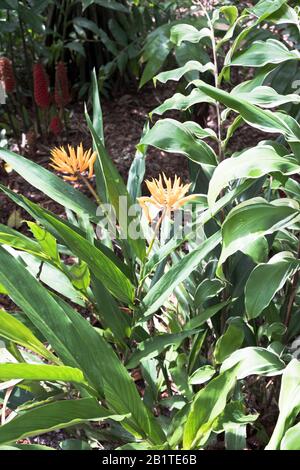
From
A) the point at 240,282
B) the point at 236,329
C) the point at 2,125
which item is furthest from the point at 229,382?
the point at 2,125

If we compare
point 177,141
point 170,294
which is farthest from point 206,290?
point 177,141

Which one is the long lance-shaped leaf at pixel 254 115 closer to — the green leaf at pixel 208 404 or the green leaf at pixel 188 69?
the green leaf at pixel 188 69

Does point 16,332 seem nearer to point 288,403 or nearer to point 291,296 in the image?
point 288,403

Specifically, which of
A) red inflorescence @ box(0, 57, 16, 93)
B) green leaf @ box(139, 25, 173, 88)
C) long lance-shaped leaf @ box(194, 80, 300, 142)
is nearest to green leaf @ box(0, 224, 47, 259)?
long lance-shaped leaf @ box(194, 80, 300, 142)

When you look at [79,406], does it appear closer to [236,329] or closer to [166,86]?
[236,329]

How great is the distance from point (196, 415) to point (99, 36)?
1859 mm

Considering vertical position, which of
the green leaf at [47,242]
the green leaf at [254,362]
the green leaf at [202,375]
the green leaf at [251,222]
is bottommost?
the green leaf at [202,375]

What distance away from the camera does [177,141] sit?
4.29 feet

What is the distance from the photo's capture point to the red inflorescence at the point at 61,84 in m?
2.40

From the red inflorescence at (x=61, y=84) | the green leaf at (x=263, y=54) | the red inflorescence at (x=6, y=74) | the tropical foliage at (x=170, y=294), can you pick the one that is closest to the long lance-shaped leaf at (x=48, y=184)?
the tropical foliage at (x=170, y=294)

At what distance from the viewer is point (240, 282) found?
4.62 feet

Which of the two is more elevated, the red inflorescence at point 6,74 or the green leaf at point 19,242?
the red inflorescence at point 6,74

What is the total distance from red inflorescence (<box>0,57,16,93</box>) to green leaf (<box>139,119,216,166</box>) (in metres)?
1.13

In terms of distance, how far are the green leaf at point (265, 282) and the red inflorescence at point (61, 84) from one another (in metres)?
1.43
